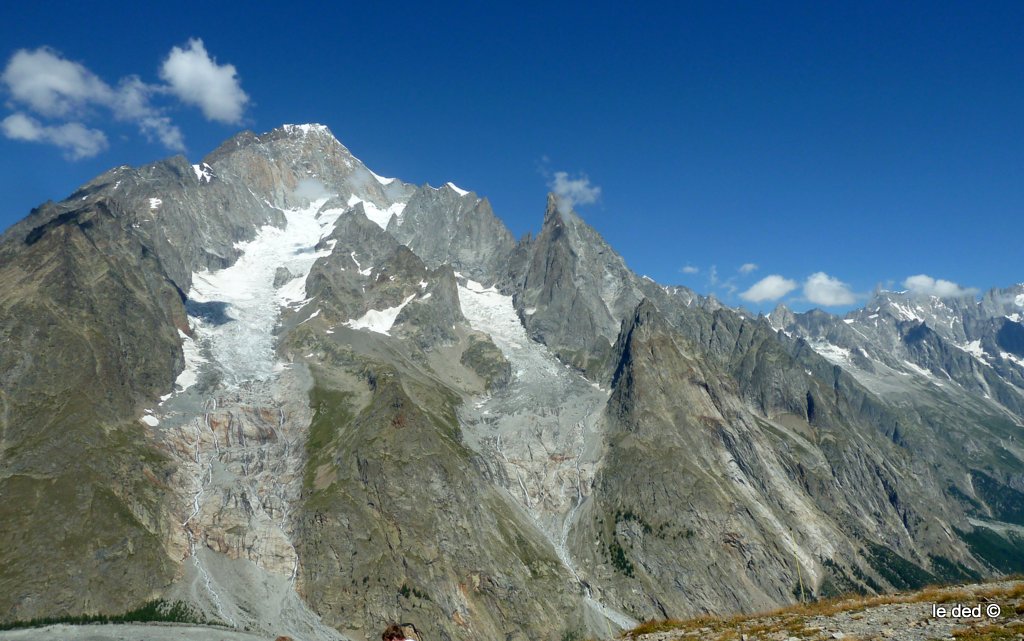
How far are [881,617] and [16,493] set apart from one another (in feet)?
720

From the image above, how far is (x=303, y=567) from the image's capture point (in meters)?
196

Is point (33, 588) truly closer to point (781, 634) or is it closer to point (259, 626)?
point (259, 626)

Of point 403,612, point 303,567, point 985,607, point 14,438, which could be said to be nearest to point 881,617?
point 985,607

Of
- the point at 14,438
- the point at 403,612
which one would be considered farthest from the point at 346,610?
the point at 14,438

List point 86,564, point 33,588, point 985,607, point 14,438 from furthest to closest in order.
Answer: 1. point 14,438
2. point 86,564
3. point 33,588
4. point 985,607

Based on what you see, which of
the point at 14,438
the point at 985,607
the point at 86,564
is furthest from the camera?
the point at 14,438

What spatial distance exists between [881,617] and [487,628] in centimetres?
18199

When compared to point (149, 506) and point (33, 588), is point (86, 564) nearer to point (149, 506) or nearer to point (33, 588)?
point (33, 588)

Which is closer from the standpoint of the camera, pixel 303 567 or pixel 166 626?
pixel 166 626

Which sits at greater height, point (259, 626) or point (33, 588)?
point (33, 588)

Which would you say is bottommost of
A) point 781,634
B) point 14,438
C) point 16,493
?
point 781,634

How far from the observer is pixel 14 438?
19875cm

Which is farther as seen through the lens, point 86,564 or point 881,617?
point 86,564

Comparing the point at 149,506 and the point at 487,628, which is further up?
the point at 149,506
